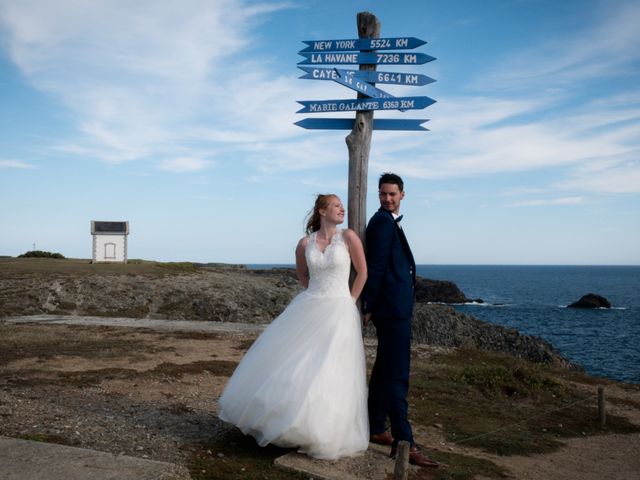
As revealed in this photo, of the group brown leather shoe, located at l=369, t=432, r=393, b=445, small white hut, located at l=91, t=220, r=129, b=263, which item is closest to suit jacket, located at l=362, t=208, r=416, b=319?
brown leather shoe, located at l=369, t=432, r=393, b=445

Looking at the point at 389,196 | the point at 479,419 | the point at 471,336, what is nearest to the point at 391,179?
the point at 389,196

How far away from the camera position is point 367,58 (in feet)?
25.5

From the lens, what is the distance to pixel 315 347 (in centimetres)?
626

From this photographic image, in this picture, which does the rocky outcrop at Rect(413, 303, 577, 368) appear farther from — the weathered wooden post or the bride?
Answer: the bride

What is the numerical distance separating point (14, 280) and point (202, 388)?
75.7 feet

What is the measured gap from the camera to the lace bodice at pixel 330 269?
658cm

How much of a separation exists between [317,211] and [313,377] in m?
1.99

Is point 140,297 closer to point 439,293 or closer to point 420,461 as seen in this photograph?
point 420,461

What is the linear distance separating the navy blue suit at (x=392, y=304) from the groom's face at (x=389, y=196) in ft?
0.39

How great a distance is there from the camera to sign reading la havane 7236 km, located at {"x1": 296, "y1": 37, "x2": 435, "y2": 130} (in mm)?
7648

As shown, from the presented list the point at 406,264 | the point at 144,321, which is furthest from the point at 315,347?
the point at 144,321

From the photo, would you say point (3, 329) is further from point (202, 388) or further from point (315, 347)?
point (315, 347)

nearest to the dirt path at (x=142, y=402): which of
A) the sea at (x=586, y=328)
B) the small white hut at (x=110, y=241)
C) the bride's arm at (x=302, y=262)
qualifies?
the bride's arm at (x=302, y=262)

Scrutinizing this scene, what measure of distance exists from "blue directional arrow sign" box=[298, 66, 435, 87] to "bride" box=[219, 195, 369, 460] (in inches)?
70.5
